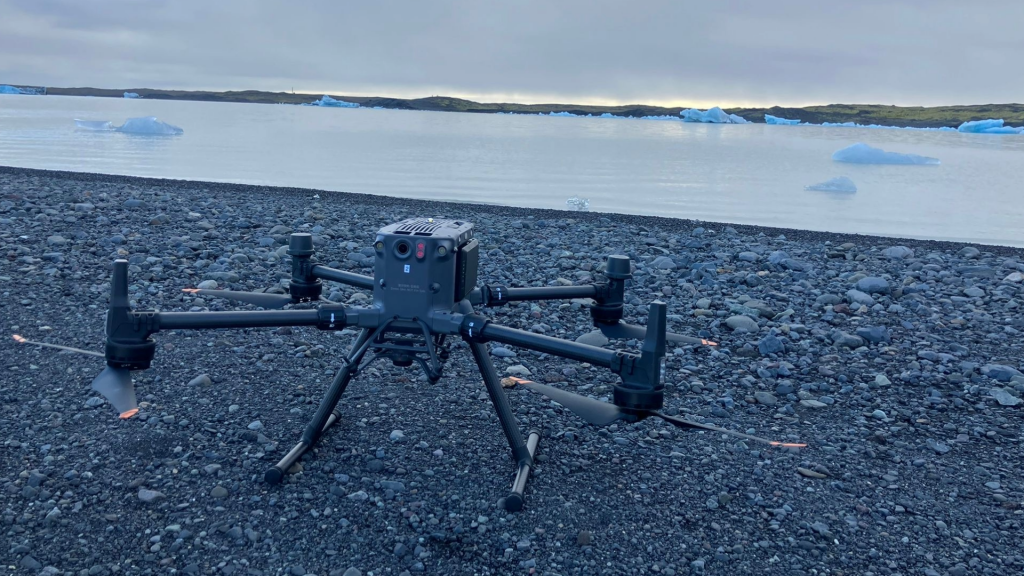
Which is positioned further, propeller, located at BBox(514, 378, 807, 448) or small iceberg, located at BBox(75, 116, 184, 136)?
small iceberg, located at BBox(75, 116, 184, 136)

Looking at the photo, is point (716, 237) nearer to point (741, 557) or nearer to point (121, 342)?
point (741, 557)

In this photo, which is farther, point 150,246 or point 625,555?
point 150,246

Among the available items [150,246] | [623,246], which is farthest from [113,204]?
[623,246]

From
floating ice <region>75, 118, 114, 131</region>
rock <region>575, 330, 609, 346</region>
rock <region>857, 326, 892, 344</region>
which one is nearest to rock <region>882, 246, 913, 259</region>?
rock <region>857, 326, 892, 344</region>

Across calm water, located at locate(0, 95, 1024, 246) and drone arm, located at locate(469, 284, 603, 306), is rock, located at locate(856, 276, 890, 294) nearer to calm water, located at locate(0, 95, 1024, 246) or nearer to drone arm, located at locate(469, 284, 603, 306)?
drone arm, located at locate(469, 284, 603, 306)

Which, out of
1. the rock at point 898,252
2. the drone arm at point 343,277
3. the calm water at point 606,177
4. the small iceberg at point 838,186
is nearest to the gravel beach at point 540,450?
the drone arm at point 343,277

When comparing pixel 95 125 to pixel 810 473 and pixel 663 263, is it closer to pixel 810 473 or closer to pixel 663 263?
pixel 663 263

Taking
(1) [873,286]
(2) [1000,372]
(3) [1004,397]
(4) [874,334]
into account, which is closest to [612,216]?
(1) [873,286]
